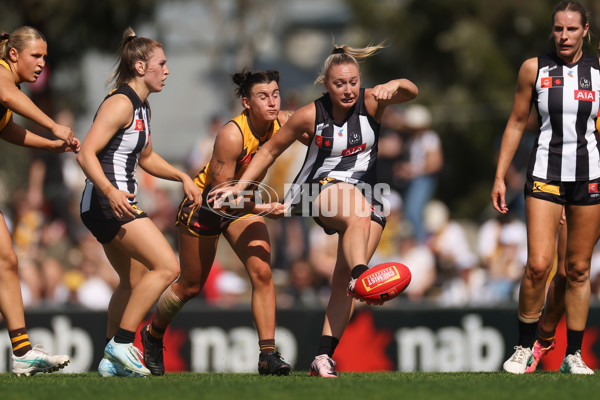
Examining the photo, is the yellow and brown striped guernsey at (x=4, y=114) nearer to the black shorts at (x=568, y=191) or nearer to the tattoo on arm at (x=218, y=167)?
the tattoo on arm at (x=218, y=167)

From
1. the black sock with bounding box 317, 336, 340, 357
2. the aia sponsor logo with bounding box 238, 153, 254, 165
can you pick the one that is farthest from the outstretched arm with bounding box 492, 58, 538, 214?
the aia sponsor logo with bounding box 238, 153, 254, 165

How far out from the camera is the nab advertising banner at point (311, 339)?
10.2 meters

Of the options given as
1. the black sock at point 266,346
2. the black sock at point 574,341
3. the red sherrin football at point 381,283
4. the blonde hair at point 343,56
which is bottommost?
the black sock at point 574,341

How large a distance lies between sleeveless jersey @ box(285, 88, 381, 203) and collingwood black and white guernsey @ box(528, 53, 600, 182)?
117 cm

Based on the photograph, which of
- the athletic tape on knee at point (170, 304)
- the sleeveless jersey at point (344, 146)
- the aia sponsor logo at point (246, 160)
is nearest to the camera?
the sleeveless jersey at point (344, 146)

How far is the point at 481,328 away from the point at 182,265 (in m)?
4.26

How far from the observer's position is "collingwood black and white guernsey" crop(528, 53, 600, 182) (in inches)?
253

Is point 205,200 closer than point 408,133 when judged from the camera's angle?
Yes

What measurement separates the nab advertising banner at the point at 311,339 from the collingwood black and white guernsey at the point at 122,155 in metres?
3.83

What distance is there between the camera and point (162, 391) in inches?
214

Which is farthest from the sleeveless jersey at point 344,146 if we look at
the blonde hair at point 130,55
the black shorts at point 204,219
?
the blonde hair at point 130,55

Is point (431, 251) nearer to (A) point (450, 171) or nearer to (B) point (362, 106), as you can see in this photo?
(B) point (362, 106)

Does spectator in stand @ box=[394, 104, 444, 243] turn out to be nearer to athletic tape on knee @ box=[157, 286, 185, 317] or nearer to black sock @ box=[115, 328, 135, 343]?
athletic tape on knee @ box=[157, 286, 185, 317]

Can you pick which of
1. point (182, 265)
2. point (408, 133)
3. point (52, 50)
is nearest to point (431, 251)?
point (408, 133)
